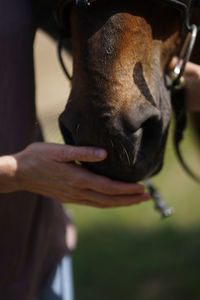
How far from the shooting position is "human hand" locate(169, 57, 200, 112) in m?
1.21

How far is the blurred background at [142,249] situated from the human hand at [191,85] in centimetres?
71

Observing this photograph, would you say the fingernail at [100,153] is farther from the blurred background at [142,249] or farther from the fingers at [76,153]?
the blurred background at [142,249]

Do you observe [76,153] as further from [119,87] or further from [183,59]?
[183,59]

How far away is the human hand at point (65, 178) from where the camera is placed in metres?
1.06

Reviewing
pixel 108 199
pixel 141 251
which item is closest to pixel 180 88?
pixel 108 199

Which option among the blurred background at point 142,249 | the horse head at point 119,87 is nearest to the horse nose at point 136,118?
the horse head at point 119,87

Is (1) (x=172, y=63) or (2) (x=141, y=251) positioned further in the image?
(2) (x=141, y=251)

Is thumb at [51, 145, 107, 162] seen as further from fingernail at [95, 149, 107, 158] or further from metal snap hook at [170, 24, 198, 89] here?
metal snap hook at [170, 24, 198, 89]

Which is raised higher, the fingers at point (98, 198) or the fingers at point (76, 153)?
the fingers at point (76, 153)

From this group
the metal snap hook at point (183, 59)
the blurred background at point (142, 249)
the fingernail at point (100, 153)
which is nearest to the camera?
the fingernail at point (100, 153)

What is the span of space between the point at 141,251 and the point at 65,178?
1.57m

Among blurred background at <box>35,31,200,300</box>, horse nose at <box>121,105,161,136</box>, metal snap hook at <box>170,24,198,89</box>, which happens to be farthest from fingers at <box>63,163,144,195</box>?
blurred background at <box>35,31,200,300</box>

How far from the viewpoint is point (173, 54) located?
121 centimetres

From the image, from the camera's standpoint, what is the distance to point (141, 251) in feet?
8.47
